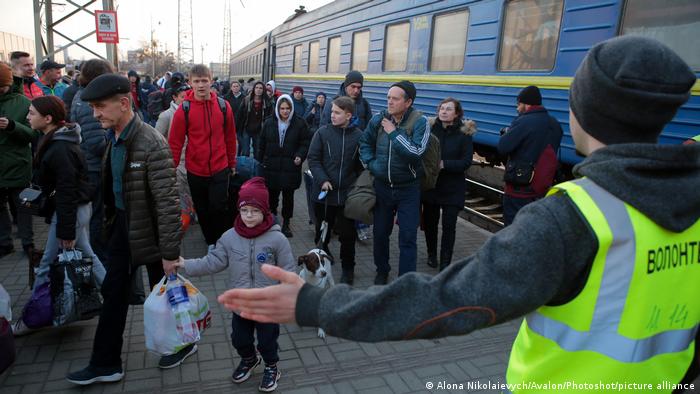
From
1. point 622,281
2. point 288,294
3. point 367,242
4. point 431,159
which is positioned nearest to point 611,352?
point 622,281

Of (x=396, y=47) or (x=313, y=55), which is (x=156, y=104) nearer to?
(x=396, y=47)

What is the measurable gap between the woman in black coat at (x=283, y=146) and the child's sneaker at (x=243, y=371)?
2.97 m

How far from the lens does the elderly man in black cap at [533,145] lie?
4.43m

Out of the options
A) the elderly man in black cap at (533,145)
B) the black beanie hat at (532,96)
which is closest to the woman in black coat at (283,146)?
the elderly man in black cap at (533,145)

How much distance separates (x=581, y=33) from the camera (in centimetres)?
536

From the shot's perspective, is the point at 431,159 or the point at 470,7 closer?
the point at 431,159

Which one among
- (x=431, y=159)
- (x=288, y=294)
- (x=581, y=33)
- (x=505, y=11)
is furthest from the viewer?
(x=505, y=11)

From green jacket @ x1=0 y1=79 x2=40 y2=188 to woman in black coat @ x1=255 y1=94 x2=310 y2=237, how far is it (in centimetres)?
237

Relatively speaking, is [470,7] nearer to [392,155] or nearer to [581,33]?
[581,33]

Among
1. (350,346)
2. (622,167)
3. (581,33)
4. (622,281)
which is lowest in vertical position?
(350,346)

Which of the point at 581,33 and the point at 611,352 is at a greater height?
the point at 581,33

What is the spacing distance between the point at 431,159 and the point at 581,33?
8.24 ft

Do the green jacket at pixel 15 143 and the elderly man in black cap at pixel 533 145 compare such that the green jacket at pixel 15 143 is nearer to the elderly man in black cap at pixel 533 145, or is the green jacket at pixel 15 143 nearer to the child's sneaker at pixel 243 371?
the child's sneaker at pixel 243 371

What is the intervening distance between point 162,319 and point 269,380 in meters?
0.76
